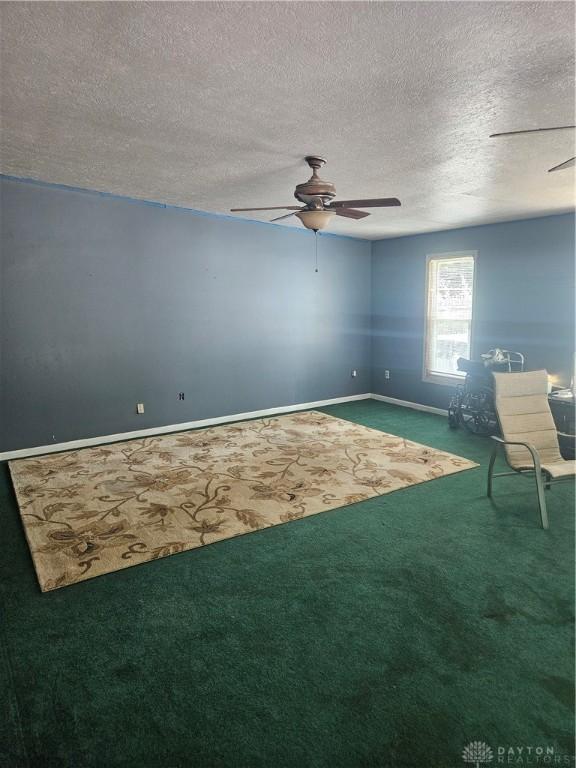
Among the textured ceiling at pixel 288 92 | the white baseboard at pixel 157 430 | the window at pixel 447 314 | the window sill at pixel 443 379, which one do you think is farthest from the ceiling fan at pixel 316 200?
the window sill at pixel 443 379

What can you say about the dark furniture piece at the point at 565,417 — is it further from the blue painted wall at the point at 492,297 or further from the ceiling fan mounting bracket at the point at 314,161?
the ceiling fan mounting bracket at the point at 314,161

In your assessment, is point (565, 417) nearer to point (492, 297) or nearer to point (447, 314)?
point (492, 297)

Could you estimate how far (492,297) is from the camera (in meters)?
6.12

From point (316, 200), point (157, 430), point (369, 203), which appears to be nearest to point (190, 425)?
point (157, 430)

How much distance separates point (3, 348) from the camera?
473cm

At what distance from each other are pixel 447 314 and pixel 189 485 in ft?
14.7

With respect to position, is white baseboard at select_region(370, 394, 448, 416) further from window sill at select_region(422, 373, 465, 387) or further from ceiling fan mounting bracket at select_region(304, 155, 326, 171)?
ceiling fan mounting bracket at select_region(304, 155, 326, 171)

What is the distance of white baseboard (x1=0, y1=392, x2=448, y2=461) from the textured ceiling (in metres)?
2.72

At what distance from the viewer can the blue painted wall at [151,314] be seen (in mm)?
4836

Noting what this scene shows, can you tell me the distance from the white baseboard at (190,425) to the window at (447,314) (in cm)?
63

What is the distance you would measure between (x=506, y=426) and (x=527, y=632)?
180 centimetres

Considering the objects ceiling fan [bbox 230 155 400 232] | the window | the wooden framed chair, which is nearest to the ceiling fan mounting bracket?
ceiling fan [bbox 230 155 400 232]

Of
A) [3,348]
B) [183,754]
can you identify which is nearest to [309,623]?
[183,754]

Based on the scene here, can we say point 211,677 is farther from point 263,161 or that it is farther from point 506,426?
point 263,161
